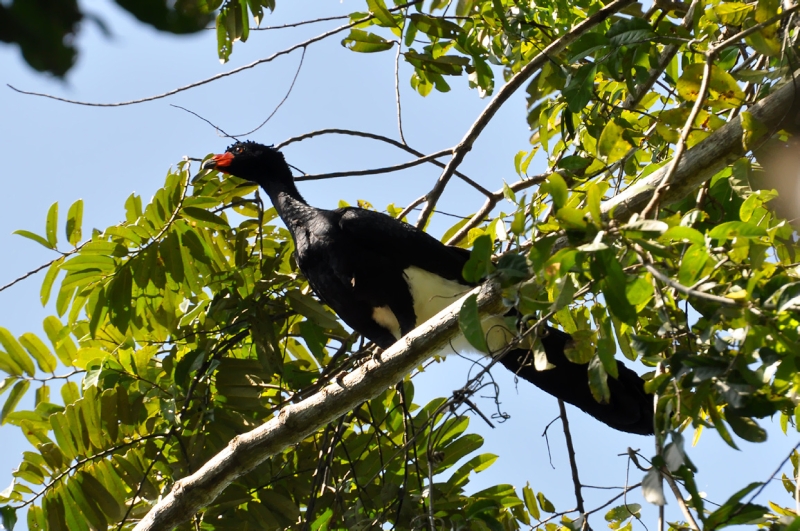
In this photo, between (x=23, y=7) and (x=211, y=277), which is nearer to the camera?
(x=23, y=7)

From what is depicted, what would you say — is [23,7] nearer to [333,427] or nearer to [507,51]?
[333,427]

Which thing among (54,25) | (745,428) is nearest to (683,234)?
(745,428)

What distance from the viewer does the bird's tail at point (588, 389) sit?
3.20 metres

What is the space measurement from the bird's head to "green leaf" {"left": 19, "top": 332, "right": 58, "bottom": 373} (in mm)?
1693

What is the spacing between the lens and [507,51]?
4.10 meters

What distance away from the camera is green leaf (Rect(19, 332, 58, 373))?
370 cm

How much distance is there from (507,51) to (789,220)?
191 cm

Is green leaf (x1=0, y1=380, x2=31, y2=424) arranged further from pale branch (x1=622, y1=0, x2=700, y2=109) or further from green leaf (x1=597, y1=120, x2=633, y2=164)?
pale branch (x1=622, y1=0, x2=700, y2=109)

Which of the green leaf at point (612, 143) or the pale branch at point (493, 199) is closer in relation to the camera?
the green leaf at point (612, 143)

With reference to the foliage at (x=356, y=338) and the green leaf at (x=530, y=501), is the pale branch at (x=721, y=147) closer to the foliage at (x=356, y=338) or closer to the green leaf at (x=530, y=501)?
the foliage at (x=356, y=338)

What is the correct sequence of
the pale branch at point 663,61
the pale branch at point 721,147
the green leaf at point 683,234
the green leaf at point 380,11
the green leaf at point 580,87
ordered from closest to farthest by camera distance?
1. the green leaf at point 683,234
2. the pale branch at point 721,147
3. the green leaf at point 580,87
4. the pale branch at point 663,61
5. the green leaf at point 380,11

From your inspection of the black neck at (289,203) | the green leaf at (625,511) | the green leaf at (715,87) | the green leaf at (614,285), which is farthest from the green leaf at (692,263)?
the black neck at (289,203)

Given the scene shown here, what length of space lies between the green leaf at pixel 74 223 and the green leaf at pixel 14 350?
21.2 inches

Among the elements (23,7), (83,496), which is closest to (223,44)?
(83,496)
